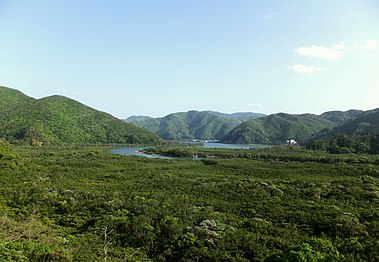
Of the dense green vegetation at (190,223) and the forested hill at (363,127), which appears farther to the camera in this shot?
the forested hill at (363,127)

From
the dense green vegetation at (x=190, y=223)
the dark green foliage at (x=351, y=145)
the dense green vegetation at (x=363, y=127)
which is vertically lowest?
the dense green vegetation at (x=190, y=223)

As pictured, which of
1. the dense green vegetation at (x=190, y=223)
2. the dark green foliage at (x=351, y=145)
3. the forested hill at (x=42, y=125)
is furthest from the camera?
the forested hill at (x=42, y=125)

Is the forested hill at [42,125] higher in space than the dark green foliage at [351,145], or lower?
higher

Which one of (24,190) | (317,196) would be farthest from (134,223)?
(317,196)

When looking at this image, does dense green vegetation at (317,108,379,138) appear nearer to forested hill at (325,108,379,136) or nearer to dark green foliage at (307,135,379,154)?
forested hill at (325,108,379,136)

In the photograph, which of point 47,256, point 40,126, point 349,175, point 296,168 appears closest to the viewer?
point 47,256

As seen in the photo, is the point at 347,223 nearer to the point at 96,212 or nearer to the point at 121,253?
the point at 121,253

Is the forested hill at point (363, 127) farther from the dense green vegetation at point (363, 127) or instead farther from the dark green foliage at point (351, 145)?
the dark green foliage at point (351, 145)

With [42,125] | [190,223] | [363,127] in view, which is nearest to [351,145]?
[363,127]

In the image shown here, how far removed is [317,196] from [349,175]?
106 feet

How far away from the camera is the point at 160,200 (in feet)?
130

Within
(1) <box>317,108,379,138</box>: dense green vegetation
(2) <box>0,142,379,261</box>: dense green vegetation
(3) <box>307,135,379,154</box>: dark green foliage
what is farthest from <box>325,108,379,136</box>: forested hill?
(2) <box>0,142,379,261</box>: dense green vegetation

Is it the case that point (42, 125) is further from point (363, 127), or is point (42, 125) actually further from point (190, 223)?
point (363, 127)

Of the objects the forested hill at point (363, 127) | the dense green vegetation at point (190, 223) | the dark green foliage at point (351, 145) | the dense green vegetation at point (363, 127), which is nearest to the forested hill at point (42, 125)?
the dense green vegetation at point (190, 223)
